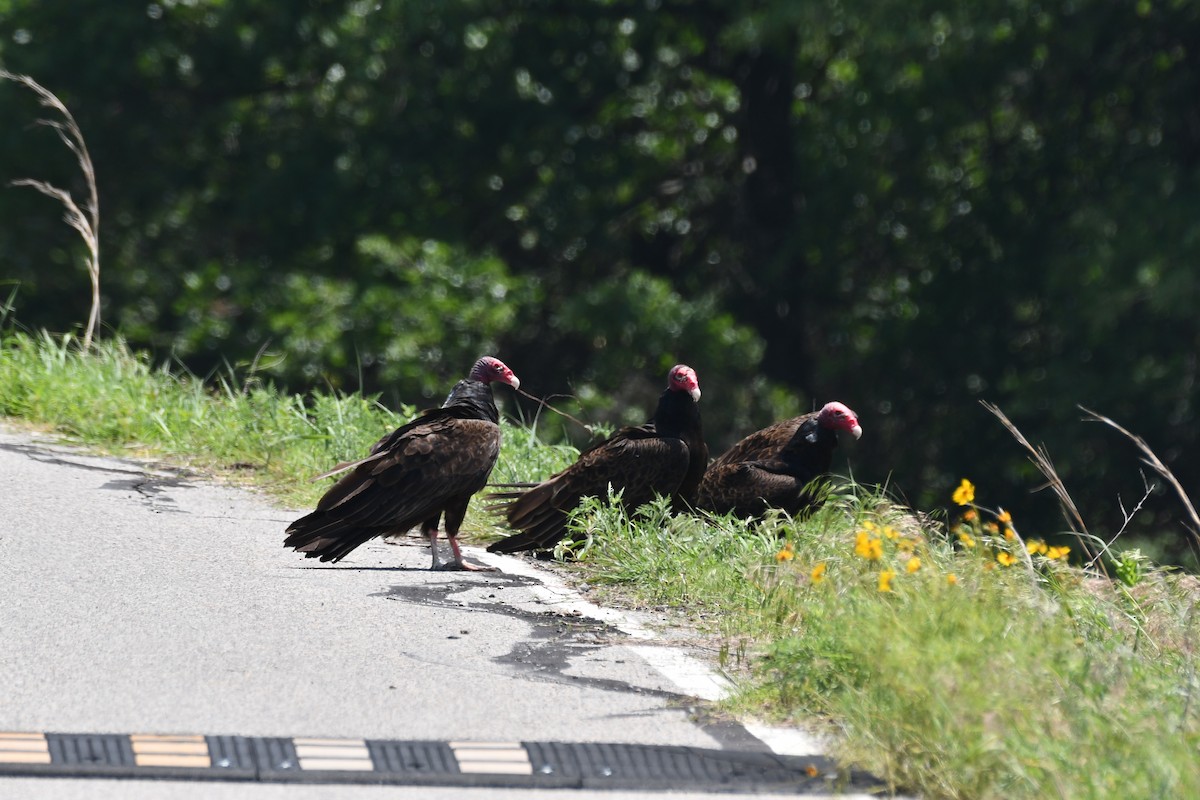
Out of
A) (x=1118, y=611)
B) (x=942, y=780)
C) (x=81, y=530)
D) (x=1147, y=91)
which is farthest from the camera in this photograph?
(x=1147, y=91)

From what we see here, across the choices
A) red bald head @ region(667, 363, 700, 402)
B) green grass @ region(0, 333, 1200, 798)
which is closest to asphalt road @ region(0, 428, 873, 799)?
green grass @ region(0, 333, 1200, 798)

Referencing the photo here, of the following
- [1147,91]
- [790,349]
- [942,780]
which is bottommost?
[790,349]

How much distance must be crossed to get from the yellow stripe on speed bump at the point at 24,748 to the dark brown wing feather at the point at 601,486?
3193mm

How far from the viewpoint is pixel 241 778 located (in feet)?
13.5

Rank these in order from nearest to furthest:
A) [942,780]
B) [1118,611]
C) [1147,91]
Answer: [942,780] < [1118,611] < [1147,91]

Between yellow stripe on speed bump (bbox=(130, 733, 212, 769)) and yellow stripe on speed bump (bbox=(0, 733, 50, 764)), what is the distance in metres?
0.22

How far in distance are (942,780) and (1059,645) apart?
0.73 meters

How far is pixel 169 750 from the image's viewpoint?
4.29 meters

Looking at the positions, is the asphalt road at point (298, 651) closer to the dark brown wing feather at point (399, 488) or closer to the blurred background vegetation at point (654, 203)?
the dark brown wing feather at point (399, 488)

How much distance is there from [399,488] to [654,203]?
12.3m

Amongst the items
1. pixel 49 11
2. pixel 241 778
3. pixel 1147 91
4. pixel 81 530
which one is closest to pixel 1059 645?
pixel 241 778

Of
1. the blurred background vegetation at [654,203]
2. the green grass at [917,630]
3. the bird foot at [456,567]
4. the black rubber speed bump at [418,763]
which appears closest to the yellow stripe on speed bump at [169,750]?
the black rubber speed bump at [418,763]

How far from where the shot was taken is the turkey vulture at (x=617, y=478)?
736cm

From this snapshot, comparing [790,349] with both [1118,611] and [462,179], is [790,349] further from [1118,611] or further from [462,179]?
[1118,611]
